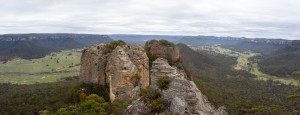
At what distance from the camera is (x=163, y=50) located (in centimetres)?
8812

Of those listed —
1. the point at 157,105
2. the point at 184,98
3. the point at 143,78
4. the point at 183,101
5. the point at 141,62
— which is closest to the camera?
the point at 183,101

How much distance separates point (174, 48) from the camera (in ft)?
301

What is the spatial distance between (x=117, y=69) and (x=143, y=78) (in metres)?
6.66

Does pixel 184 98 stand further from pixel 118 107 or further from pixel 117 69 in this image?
pixel 117 69

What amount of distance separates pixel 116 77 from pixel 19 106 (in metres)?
38.0

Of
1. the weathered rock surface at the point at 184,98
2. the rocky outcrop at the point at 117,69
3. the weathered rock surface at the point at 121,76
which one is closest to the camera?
the weathered rock surface at the point at 184,98

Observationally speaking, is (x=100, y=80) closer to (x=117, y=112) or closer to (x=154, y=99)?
(x=117, y=112)

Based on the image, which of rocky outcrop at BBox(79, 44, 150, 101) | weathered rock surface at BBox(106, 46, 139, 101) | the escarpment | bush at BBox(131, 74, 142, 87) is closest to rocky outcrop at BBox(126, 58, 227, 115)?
the escarpment

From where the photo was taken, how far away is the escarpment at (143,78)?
28.8 meters

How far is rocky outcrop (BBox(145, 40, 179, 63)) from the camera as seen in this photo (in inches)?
3396

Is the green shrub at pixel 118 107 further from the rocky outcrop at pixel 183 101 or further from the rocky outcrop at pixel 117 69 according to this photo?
the rocky outcrop at pixel 183 101

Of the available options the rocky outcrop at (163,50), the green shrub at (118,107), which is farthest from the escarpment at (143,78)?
the green shrub at (118,107)

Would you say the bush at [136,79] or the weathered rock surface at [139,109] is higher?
the weathered rock surface at [139,109]

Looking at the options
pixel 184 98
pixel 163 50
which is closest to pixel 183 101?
pixel 184 98
